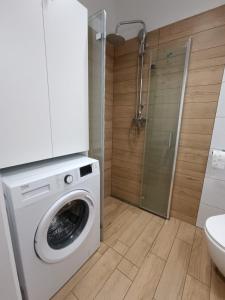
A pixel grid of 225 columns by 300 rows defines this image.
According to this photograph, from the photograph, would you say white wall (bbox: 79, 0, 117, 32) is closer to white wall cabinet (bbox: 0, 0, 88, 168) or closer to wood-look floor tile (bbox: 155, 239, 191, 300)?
white wall cabinet (bbox: 0, 0, 88, 168)

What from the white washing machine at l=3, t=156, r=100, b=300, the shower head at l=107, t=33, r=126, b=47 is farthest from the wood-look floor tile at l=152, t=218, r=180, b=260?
the shower head at l=107, t=33, r=126, b=47

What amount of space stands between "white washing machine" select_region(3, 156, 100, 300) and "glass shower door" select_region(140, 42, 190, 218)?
0.89m

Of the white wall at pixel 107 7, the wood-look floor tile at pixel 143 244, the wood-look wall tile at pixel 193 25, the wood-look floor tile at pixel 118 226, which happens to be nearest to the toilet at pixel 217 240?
the wood-look floor tile at pixel 143 244

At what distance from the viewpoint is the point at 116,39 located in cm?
171

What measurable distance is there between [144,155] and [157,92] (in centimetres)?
75

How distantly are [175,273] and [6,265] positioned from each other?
1234 mm

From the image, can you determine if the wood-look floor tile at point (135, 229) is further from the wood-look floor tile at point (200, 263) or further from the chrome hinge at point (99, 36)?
the chrome hinge at point (99, 36)

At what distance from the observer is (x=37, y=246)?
87 centimetres

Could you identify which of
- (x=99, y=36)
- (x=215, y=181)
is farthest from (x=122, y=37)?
(x=215, y=181)

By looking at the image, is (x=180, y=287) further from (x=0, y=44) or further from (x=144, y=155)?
(x=0, y=44)

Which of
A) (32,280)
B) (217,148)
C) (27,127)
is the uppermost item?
(27,127)

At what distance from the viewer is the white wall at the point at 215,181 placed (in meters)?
1.40

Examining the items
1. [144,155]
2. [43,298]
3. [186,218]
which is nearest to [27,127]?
[43,298]

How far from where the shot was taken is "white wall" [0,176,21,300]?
2.01 feet
